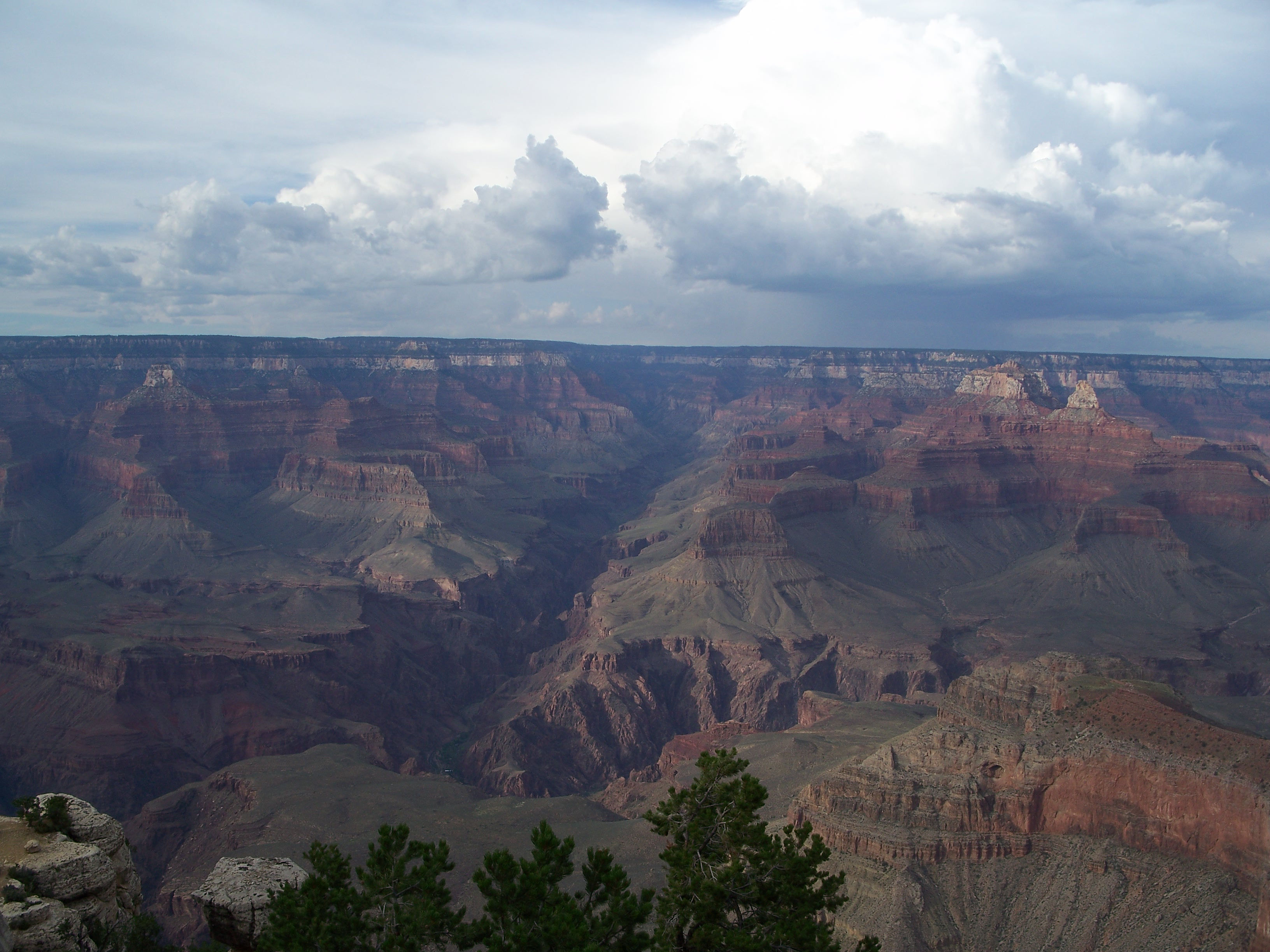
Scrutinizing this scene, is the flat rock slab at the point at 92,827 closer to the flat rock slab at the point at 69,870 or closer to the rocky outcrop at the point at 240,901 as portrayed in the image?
the flat rock slab at the point at 69,870

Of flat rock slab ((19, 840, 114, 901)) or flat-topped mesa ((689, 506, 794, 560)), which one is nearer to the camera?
flat rock slab ((19, 840, 114, 901))

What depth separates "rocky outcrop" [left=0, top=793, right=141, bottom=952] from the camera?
82.4 ft

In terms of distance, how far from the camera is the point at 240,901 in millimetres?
28969

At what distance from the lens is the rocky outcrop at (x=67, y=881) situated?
25.1m

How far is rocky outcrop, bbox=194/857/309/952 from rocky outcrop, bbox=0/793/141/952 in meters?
2.44

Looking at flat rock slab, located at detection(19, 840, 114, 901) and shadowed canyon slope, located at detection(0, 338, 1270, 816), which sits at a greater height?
flat rock slab, located at detection(19, 840, 114, 901)

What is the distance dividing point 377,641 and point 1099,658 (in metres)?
89.2

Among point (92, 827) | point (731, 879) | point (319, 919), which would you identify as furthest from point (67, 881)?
point (731, 879)

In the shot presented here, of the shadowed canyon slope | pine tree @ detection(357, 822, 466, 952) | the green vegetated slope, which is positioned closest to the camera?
pine tree @ detection(357, 822, 466, 952)

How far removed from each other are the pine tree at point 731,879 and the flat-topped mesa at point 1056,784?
28568 millimetres

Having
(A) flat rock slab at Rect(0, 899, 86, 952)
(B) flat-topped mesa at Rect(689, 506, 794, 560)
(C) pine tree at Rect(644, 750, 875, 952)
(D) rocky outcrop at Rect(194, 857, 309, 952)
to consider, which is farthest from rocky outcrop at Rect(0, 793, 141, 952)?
(B) flat-topped mesa at Rect(689, 506, 794, 560)

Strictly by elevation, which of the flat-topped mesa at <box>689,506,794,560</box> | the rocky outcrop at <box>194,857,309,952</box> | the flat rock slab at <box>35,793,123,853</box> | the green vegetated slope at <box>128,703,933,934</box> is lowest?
the green vegetated slope at <box>128,703,933,934</box>

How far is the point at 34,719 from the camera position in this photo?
98375 millimetres

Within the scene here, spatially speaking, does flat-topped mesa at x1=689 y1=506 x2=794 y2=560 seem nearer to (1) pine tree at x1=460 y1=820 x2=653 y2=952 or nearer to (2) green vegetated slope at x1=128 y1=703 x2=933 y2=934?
(2) green vegetated slope at x1=128 y1=703 x2=933 y2=934
